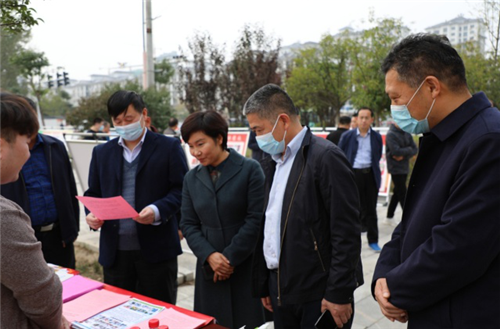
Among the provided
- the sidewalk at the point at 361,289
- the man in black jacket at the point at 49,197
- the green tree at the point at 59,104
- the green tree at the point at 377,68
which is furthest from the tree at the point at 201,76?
the green tree at the point at 59,104

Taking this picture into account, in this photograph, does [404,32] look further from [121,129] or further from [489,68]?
[121,129]

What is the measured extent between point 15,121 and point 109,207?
107cm

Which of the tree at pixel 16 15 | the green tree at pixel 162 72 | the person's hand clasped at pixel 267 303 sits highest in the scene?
the green tree at pixel 162 72

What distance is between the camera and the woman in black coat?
8.05 feet

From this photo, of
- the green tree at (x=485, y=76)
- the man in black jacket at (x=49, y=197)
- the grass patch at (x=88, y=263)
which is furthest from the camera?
the green tree at (x=485, y=76)

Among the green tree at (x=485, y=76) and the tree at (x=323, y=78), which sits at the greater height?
the tree at (x=323, y=78)

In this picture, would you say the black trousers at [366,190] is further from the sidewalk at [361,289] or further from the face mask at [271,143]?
the face mask at [271,143]

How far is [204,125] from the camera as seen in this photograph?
8.17 feet

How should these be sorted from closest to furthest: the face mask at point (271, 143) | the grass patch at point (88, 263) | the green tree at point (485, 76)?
the face mask at point (271, 143)
the grass patch at point (88, 263)
the green tree at point (485, 76)

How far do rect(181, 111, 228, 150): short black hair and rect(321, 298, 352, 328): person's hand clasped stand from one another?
3.82 ft

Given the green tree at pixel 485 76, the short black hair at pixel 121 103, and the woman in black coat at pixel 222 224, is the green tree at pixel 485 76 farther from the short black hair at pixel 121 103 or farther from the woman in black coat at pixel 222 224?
the short black hair at pixel 121 103

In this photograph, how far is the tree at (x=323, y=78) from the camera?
28.5 meters

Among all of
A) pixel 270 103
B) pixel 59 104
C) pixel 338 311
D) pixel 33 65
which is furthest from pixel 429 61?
pixel 59 104

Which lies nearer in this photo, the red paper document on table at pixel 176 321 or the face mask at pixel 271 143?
the red paper document on table at pixel 176 321
